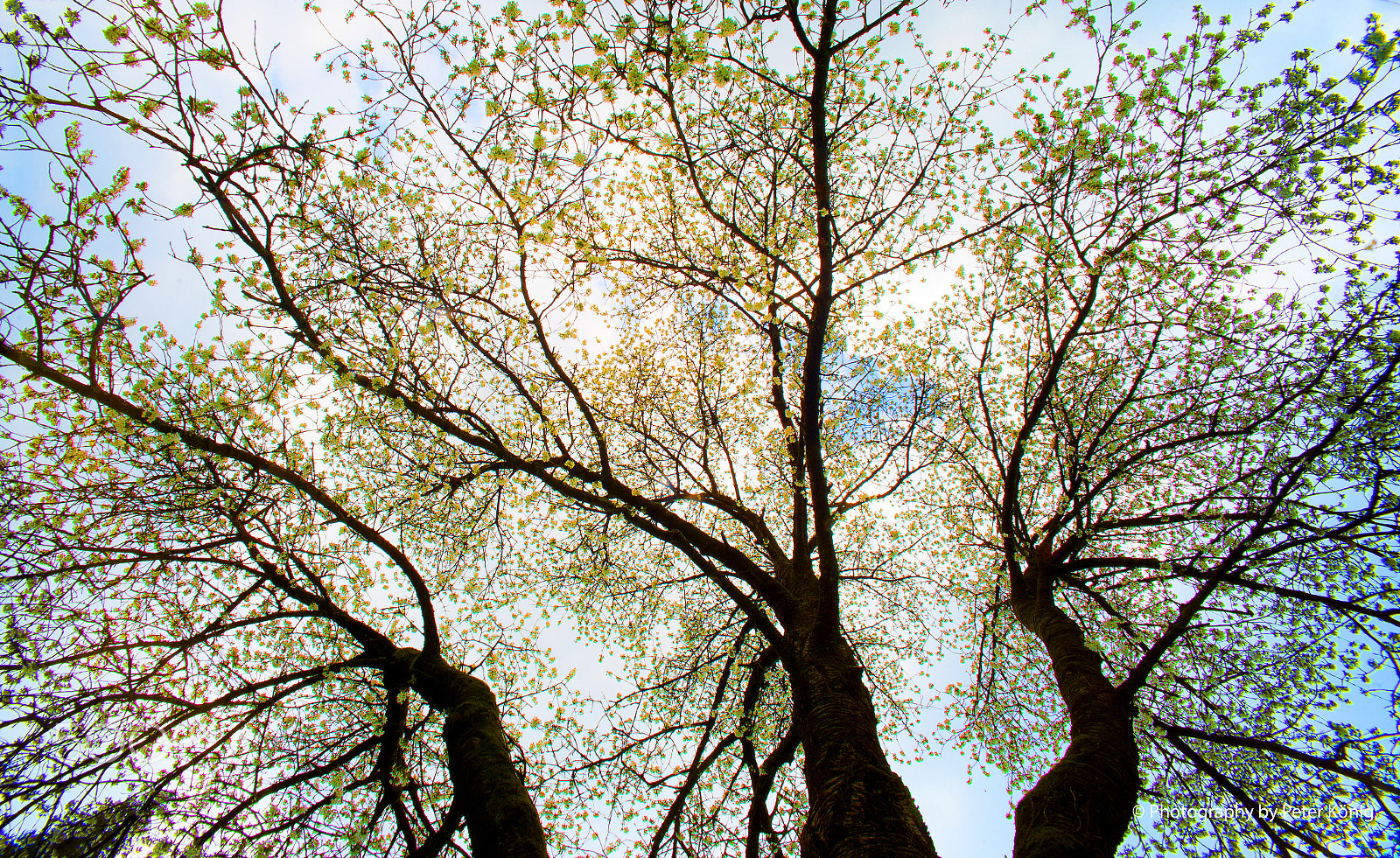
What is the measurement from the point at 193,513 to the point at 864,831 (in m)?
7.47

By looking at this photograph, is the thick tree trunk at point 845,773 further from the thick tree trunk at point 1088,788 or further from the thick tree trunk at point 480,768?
the thick tree trunk at point 480,768

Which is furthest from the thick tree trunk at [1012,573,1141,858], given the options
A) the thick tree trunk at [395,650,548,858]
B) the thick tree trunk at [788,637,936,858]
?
the thick tree trunk at [395,650,548,858]

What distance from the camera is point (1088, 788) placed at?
4484 millimetres

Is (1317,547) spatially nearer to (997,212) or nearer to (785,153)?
(997,212)

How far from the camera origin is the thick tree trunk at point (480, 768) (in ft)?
15.0

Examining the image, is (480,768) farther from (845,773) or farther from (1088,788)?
(1088,788)

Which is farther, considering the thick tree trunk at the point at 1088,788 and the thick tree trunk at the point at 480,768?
the thick tree trunk at the point at 480,768

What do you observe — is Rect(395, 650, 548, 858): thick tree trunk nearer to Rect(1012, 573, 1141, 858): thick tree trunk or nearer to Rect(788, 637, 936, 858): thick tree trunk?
Rect(788, 637, 936, 858): thick tree trunk

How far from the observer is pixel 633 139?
246 inches

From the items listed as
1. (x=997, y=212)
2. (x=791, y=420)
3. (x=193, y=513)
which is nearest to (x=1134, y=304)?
(x=997, y=212)

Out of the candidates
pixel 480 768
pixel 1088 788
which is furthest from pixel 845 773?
pixel 480 768

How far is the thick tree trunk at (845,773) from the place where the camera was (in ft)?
13.7

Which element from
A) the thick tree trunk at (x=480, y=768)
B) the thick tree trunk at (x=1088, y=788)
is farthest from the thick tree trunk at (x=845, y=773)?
the thick tree trunk at (x=480, y=768)

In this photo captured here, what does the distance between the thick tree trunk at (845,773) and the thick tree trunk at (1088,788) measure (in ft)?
2.83
